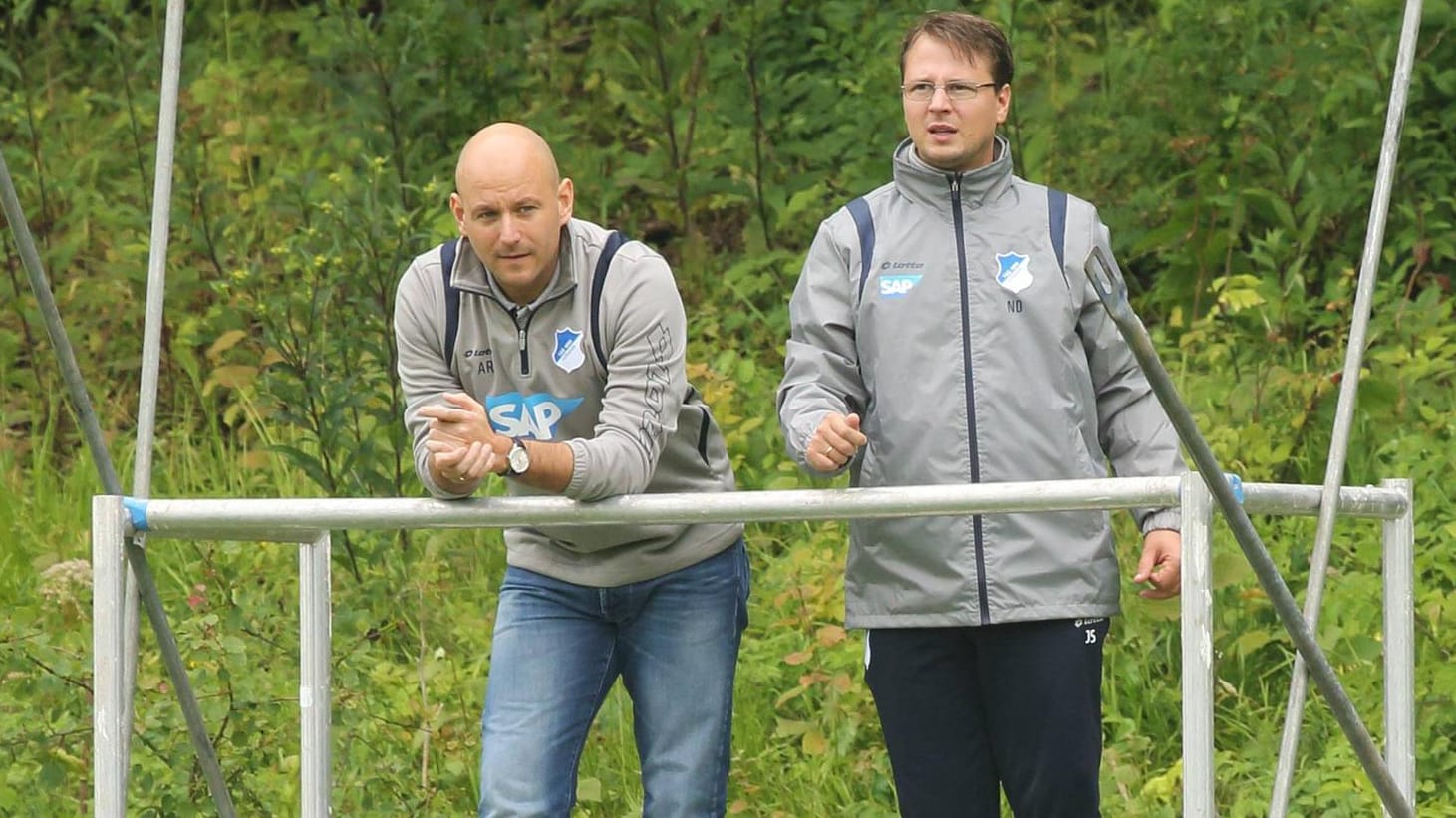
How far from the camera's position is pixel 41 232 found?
7.38m

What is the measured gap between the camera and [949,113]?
3367 millimetres

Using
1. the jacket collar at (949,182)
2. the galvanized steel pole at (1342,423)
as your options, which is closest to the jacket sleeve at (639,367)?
the jacket collar at (949,182)

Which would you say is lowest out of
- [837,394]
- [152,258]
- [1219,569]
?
[1219,569]

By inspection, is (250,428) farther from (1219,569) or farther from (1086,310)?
(1086,310)

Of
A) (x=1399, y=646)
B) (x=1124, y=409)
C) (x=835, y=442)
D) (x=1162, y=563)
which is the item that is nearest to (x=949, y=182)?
(x=1124, y=409)

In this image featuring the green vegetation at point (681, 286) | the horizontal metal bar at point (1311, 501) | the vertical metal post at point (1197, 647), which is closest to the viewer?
the vertical metal post at point (1197, 647)

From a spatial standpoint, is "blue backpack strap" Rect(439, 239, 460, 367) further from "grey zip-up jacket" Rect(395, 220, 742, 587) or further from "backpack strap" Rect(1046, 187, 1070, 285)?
"backpack strap" Rect(1046, 187, 1070, 285)

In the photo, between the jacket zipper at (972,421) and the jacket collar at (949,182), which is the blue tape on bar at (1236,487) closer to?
the jacket zipper at (972,421)

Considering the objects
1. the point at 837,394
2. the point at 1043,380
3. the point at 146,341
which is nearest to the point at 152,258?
the point at 146,341

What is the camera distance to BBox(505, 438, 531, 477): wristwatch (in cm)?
311

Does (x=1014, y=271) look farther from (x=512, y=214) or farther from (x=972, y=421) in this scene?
(x=512, y=214)

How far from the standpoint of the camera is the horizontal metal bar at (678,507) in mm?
2861

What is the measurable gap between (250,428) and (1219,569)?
3262 mm

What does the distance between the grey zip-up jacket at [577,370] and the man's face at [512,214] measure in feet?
0.19
